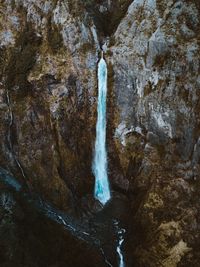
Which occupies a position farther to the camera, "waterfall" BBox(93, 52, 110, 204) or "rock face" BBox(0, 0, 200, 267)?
"waterfall" BBox(93, 52, 110, 204)

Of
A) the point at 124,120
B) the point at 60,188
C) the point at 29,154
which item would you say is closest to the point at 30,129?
the point at 29,154

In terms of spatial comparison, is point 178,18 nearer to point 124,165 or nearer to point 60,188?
point 124,165

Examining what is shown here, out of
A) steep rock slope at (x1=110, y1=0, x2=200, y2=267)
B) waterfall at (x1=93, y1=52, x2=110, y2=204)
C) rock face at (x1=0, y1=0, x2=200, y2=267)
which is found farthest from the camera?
waterfall at (x1=93, y1=52, x2=110, y2=204)

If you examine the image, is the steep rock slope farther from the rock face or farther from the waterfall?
the waterfall

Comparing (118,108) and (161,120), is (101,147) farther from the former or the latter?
(161,120)

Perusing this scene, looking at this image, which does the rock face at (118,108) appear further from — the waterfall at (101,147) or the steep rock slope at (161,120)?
the waterfall at (101,147)

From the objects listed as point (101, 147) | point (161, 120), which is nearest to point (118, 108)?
point (101, 147)

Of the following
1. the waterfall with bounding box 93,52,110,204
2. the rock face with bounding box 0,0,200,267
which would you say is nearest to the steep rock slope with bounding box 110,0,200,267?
the rock face with bounding box 0,0,200,267
